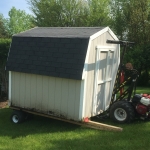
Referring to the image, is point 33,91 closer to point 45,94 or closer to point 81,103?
point 45,94

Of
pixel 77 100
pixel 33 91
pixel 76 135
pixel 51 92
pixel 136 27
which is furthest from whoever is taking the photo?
pixel 136 27

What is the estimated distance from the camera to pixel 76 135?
5.98 meters

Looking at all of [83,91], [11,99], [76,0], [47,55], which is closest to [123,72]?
[83,91]

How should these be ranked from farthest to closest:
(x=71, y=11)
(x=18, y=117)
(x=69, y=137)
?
(x=71, y=11) < (x=18, y=117) < (x=69, y=137)

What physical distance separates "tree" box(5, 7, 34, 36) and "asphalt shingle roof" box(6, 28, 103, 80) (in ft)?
159

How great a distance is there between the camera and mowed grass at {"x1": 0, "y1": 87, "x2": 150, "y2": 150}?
5348 mm

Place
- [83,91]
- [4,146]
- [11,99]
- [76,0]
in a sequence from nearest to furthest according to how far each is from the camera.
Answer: [4,146] → [83,91] → [11,99] → [76,0]

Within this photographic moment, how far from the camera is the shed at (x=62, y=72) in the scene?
602cm

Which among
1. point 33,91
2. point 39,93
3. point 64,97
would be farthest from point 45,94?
point 64,97

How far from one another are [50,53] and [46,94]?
1.12m

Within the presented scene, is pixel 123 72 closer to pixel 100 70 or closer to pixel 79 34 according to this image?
pixel 100 70

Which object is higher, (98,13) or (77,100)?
Answer: (98,13)

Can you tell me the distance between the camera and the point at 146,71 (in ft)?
55.3

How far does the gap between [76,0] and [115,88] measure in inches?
861
